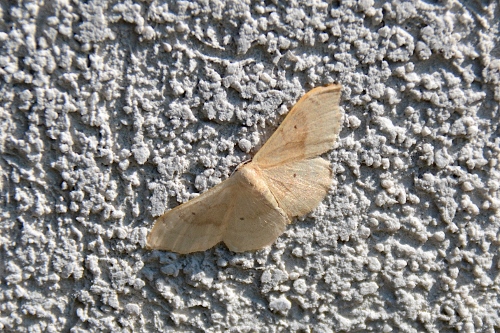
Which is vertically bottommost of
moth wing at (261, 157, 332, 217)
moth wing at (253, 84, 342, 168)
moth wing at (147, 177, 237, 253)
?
moth wing at (147, 177, 237, 253)

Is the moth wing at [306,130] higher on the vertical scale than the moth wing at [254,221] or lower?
higher

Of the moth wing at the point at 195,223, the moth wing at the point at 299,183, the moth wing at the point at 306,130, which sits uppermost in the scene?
the moth wing at the point at 306,130

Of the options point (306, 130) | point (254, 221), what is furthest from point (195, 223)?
point (306, 130)

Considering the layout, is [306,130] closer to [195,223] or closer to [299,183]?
[299,183]

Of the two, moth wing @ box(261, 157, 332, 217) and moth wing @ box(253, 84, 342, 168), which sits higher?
moth wing @ box(253, 84, 342, 168)
